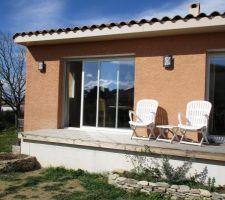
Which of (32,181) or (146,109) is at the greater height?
(146,109)

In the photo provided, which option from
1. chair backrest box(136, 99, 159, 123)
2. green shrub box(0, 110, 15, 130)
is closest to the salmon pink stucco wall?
Answer: chair backrest box(136, 99, 159, 123)

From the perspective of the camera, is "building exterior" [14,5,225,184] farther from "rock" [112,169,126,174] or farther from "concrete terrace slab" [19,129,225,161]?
"rock" [112,169,126,174]

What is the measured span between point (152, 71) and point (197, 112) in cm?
165

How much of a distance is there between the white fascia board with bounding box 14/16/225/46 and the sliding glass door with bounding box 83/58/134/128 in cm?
87

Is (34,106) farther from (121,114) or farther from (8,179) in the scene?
(8,179)

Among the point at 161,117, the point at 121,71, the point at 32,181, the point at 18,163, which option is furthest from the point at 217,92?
the point at 18,163

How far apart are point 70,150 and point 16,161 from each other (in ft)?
4.25

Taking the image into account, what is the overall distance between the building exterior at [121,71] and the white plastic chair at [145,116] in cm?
23

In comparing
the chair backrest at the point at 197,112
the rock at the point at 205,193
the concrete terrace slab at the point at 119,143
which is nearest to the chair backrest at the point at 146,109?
the concrete terrace slab at the point at 119,143

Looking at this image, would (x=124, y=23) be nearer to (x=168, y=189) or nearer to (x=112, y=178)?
(x=112, y=178)

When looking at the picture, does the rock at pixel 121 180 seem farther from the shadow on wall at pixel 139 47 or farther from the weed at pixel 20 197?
the shadow on wall at pixel 139 47

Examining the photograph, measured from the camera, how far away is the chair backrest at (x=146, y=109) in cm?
966

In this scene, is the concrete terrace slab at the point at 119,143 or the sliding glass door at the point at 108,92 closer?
the concrete terrace slab at the point at 119,143

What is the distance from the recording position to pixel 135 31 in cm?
938
